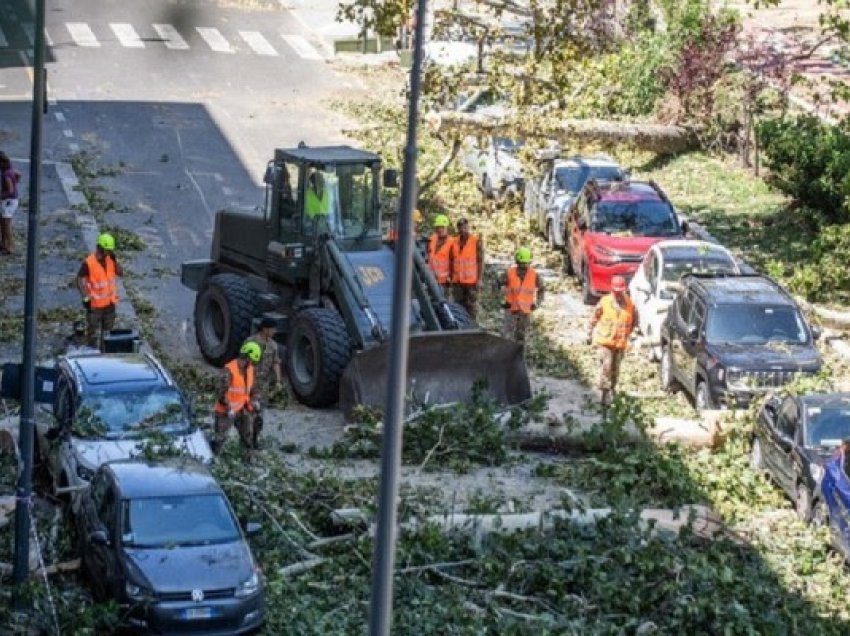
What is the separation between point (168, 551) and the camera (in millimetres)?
16938

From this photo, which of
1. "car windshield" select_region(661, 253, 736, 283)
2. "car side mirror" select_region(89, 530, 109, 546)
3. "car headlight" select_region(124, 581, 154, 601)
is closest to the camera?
"car headlight" select_region(124, 581, 154, 601)

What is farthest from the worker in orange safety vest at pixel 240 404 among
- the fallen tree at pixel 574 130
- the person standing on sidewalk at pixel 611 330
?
the fallen tree at pixel 574 130

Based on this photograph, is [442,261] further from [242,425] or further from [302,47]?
[302,47]

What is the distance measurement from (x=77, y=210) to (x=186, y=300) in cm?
551

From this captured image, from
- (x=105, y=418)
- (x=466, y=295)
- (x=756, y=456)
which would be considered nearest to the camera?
(x=105, y=418)

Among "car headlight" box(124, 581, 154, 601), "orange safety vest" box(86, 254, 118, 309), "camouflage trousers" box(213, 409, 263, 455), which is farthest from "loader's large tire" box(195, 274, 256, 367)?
"car headlight" box(124, 581, 154, 601)

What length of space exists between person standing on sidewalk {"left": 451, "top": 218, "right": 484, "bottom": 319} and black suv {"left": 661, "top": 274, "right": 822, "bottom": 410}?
8.41ft

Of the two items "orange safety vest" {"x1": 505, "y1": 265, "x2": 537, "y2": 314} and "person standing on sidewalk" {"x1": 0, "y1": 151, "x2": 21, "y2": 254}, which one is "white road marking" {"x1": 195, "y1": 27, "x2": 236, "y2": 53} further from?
"orange safety vest" {"x1": 505, "y1": 265, "x2": 537, "y2": 314}

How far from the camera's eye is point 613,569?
58.2 ft

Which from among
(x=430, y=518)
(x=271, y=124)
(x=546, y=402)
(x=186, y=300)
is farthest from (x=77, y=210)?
(x=430, y=518)

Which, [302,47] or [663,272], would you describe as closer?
[663,272]

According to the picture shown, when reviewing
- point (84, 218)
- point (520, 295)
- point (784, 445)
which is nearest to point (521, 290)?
point (520, 295)

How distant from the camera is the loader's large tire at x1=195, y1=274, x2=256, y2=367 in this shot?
984 inches

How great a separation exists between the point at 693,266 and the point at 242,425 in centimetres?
948
